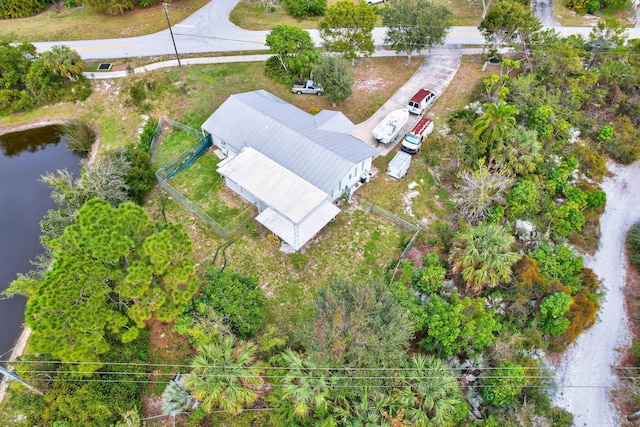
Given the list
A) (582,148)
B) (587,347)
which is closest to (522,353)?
(587,347)

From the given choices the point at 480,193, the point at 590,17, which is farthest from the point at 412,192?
the point at 590,17

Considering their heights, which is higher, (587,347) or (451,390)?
A: (451,390)

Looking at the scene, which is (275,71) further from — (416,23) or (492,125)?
(492,125)

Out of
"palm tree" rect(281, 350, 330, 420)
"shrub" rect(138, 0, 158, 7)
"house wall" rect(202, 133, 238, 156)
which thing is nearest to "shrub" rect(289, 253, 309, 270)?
"palm tree" rect(281, 350, 330, 420)

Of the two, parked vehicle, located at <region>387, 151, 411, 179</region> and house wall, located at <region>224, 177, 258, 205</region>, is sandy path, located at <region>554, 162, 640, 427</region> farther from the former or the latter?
house wall, located at <region>224, 177, 258, 205</region>

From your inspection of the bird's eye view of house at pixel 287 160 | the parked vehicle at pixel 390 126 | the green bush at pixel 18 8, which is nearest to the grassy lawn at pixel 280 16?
the bird's eye view of house at pixel 287 160

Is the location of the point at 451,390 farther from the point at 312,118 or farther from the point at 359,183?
the point at 312,118
